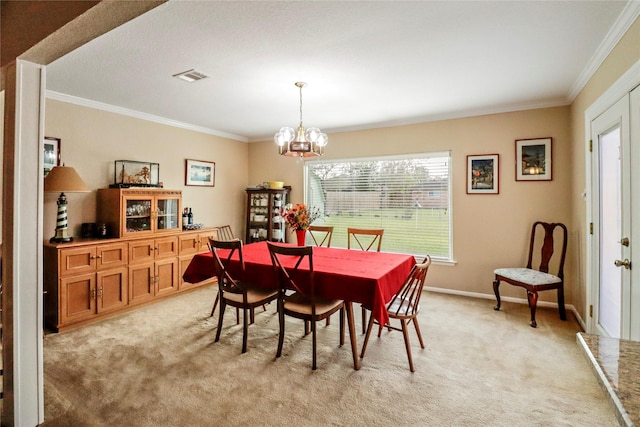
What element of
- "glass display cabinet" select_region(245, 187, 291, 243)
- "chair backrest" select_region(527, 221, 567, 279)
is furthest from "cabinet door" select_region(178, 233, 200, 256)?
"chair backrest" select_region(527, 221, 567, 279)

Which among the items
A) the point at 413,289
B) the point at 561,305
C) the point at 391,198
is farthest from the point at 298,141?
the point at 561,305

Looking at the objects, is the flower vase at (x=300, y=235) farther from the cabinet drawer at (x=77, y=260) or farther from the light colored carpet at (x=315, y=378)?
the cabinet drawer at (x=77, y=260)

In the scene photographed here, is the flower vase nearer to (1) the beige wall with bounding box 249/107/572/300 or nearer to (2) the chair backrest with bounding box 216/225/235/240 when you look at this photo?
(1) the beige wall with bounding box 249/107/572/300

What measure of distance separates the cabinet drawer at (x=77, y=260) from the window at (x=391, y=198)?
322 centimetres

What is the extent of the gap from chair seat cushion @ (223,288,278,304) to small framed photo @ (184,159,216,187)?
2.68 metres

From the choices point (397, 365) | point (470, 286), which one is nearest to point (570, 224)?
point (470, 286)

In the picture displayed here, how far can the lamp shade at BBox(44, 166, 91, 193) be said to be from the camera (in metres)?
3.28

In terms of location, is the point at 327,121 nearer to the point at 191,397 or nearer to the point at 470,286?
the point at 470,286

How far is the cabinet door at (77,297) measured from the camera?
3.25 m

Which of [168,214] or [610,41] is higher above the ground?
[610,41]

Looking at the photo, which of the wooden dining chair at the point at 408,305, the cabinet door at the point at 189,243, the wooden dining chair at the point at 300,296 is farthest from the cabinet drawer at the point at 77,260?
the wooden dining chair at the point at 408,305

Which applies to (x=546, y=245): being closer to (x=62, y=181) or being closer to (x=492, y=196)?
(x=492, y=196)

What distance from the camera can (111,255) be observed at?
364 cm

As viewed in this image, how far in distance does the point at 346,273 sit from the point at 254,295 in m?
0.98
